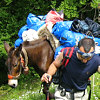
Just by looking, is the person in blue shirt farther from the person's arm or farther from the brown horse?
the brown horse

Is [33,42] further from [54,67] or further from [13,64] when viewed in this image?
[54,67]

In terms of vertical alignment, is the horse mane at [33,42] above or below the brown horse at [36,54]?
above

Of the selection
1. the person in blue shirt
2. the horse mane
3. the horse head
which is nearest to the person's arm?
the person in blue shirt

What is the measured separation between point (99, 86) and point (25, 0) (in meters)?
5.15

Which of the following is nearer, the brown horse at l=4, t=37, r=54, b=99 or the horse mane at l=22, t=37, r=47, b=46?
the brown horse at l=4, t=37, r=54, b=99

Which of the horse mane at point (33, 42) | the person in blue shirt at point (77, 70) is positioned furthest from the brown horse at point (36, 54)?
the person in blue shirt at point (77, 70)

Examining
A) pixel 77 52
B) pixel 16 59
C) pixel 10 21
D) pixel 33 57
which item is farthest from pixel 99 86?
pixel 10 21

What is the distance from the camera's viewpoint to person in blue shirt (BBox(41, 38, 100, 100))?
2.32m

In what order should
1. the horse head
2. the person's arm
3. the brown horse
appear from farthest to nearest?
the brown horse
the horse head
the person's arm

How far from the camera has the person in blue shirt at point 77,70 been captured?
232cm

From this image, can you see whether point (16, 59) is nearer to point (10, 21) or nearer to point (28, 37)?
point (28, 37)

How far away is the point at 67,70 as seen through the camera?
2.57 m

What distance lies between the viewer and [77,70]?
2.50 m

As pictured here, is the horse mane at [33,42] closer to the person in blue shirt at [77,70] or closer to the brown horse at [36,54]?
the brown horse at [36,54]
